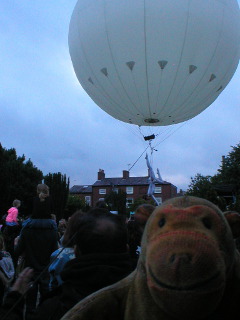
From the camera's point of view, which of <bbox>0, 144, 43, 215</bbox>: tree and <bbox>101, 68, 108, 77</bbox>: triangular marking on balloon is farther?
<bbox>0, 144, 43, 215</bbox>: tree

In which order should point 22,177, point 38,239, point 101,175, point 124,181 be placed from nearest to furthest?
point 38,239, point 22,177, point 124,181, point 101,175

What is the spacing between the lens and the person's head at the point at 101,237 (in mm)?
2029

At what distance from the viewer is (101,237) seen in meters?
2.04

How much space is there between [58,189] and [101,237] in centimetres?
3165

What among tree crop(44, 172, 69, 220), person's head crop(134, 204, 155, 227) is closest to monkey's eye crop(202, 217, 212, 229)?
person's head crop(134, 204, 155, 227)

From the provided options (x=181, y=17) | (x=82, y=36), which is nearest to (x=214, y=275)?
(x=181, y=17)

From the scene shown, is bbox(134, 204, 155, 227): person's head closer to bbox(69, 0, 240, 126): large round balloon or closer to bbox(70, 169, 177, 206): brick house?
bbox(69, 0, 240, 126): large round balloon

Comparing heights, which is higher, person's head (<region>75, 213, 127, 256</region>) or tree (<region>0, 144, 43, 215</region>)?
tree (<region>0, 144, 43, 215</region>)

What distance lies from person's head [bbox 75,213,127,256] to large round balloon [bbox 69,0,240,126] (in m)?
5.95

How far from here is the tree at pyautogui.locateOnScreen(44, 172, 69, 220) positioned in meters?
32.2

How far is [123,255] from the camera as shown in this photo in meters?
2.04

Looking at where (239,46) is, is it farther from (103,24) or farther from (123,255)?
(123,255)

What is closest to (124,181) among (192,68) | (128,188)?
(128,188)

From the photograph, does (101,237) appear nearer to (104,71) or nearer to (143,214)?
(143,214)
